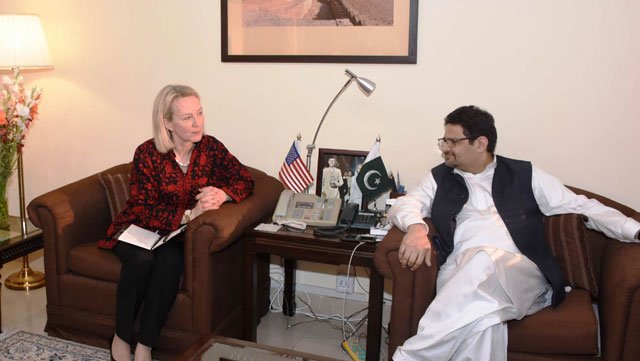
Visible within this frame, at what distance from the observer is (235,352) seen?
2.13 metres

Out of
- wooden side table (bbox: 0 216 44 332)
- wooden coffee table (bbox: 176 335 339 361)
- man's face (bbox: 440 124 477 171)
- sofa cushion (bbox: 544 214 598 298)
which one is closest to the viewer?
wooden coffee table (bbox: 176 335 339 361)

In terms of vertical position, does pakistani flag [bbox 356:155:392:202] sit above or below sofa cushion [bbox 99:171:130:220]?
above

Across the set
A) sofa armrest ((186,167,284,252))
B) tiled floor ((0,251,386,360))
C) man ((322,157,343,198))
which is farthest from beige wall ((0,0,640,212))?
tiled floor ((0,251,386,360))

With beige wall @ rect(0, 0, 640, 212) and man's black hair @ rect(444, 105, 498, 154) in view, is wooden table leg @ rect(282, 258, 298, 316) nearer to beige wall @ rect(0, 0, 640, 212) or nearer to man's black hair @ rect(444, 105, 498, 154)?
beige wall @ rect(0, 0, 640, 212)

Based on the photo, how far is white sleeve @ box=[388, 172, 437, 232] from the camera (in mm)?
2523

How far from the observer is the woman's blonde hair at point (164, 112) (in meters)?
2.88

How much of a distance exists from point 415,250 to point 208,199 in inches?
41.9

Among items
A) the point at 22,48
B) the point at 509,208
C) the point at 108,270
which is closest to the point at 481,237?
the point at 509,208

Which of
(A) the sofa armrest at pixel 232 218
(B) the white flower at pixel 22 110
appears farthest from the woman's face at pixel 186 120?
(B) the white flower at pixel 22 110

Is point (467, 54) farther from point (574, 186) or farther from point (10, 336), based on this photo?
point (10, 336)

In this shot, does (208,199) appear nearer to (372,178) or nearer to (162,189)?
(162,189)

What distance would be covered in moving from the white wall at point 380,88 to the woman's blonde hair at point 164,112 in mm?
636

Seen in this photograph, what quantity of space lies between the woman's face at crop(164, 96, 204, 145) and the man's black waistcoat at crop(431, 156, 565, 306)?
1196 millimetres

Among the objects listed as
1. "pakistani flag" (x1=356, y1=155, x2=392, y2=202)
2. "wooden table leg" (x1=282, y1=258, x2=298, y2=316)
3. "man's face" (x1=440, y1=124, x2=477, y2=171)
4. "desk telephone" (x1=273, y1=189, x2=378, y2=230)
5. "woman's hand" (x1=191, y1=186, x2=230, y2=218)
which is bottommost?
"wooden table leg" (x1=282, y1=258, x2=298, y2=316)
